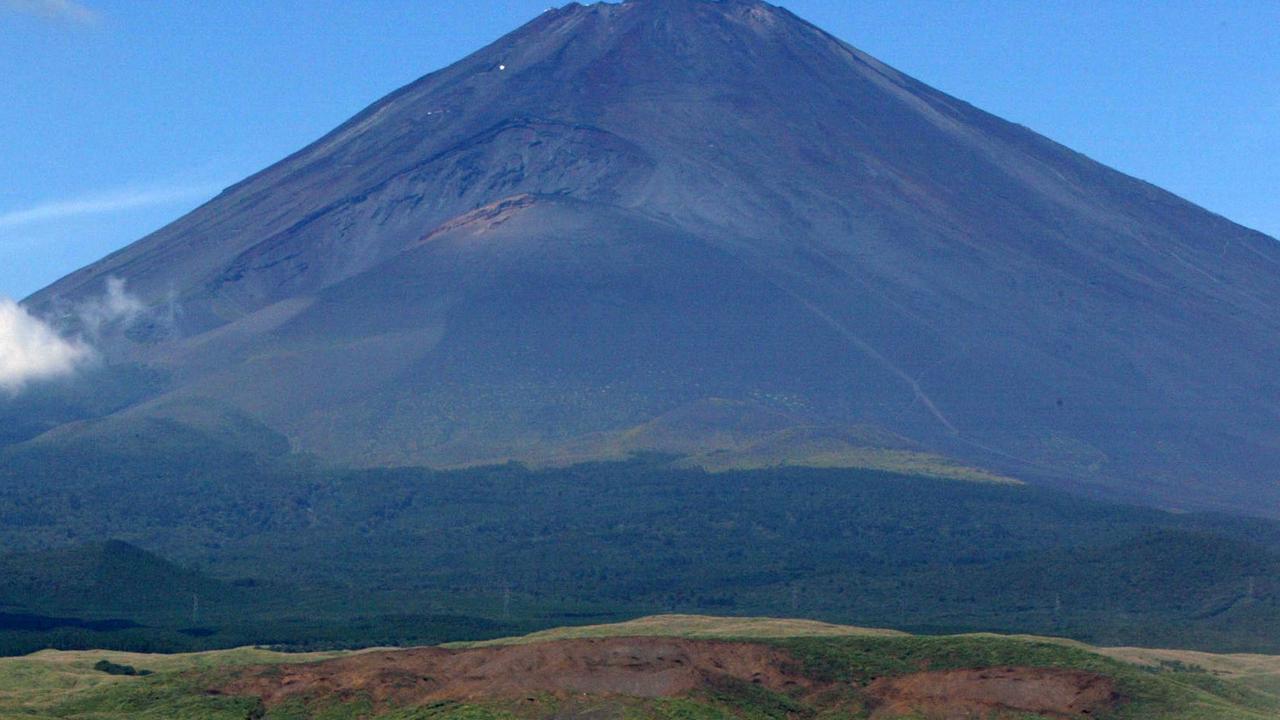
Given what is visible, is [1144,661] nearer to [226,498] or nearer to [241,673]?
[241,673]

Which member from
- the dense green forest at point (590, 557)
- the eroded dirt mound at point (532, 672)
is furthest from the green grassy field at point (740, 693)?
the dense green forest at point (590, 557)

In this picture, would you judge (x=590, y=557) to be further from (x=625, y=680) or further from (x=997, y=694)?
(x=997, y=694)

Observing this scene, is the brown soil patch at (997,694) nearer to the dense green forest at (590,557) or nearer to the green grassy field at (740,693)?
the green grassy field at (740,693)

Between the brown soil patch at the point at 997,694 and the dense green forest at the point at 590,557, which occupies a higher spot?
the brown soil patch at the point at 997,694

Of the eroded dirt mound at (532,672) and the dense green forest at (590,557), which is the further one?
the dense green forest at (590,557)

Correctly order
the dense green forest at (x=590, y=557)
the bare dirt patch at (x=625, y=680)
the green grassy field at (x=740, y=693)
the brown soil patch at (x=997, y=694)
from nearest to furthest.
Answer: the green grassy field at (x=740, y=693)
the bare dirt patch at (x=625, y=680)
the brown soil patch at (x=997, y=694)
the dense green forest at (x=590, y=557)

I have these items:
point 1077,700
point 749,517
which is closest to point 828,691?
point 1077,700

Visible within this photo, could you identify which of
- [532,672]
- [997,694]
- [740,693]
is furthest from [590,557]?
[997,694]
